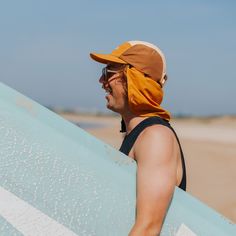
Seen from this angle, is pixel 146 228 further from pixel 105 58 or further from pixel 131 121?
pixel 105 58

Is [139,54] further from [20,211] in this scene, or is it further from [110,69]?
[20,211]

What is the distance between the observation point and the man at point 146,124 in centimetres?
168

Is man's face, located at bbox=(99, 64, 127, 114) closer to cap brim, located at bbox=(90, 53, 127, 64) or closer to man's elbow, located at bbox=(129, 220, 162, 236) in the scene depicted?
cap brim, located at bbox=(90, 53, 127, 64)

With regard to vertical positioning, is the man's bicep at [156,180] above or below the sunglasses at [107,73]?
below

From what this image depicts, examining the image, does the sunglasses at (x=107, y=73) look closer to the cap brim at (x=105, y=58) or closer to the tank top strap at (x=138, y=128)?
the cap brim at (x=105, y=58)

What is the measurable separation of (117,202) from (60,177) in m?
0.19

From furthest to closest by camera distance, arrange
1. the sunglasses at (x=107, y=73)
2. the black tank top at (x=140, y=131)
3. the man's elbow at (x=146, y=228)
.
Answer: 1. the sunglasses at (x=107, y=73)
2. the black tank top at (x=140, y=131)
3. the man's elbow at (x=146, y=228)

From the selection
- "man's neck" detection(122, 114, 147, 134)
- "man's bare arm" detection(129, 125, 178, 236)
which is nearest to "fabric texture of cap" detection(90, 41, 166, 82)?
"man's neck" detection(122, 114, 147, 134)

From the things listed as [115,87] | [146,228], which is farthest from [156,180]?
[115,87]

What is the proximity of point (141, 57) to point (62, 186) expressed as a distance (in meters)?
0.51

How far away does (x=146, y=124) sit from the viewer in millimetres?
1838

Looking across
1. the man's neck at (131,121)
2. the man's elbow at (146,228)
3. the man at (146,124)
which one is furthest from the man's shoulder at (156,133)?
the man's elbow at (146,228)

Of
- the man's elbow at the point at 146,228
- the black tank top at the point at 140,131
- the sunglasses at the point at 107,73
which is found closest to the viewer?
the man's elbow at the point at 146,228

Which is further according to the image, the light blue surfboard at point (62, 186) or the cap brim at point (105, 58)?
the cap brim at point (105, 58)
